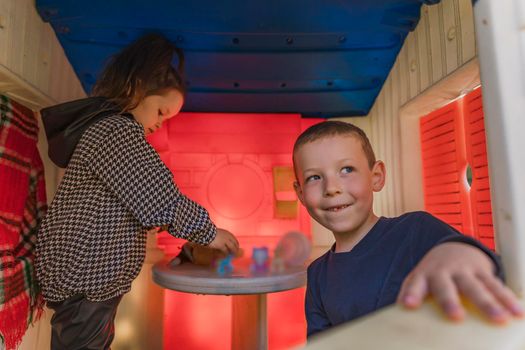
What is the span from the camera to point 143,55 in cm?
109

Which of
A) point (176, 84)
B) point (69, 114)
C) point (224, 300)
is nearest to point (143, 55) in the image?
point (176, 84)

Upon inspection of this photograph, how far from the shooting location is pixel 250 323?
116 centimetres

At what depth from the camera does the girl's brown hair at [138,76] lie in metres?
1.06

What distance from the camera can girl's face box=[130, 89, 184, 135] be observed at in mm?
1084

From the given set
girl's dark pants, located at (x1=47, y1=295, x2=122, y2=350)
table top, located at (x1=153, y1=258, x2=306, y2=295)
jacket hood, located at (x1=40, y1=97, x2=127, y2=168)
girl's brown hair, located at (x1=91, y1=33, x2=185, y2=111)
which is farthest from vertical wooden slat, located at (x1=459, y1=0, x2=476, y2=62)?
girl's dark pants, located at (x1=47, y1=295, x2=122, y2=350)

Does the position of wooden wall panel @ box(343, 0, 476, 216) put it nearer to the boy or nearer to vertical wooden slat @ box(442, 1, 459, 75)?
vertical wooden slat @ box(442, 1, 459, 75)

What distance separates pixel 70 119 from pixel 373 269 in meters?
0.84

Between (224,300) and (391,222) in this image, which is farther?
Result: (224,300)

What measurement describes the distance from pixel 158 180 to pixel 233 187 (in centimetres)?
56

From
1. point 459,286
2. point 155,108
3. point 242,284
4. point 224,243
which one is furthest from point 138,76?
point 459,286

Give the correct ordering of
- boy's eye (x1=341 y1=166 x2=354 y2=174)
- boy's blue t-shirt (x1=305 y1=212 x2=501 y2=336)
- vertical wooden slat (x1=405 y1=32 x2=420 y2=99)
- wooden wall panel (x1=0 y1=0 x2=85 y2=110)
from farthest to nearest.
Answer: vertical wooden slat (x1=405 y1=32 x2=420 y2=99) → wooden wall panel (x1=0 y1=0 x2=85 y2=110) → boy's eye (x1=341 y1=166 x2=354 y2=174) → boy's blue t-shirt (x1=305 y1=212 x2=501 y2=336)

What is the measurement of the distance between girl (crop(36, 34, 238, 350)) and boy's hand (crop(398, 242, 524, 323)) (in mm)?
664

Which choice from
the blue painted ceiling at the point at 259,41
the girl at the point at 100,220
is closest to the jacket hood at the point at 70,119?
the girl at the point at 100,220

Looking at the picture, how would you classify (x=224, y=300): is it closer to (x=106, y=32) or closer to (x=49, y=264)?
Result: (x=49, y=264)
